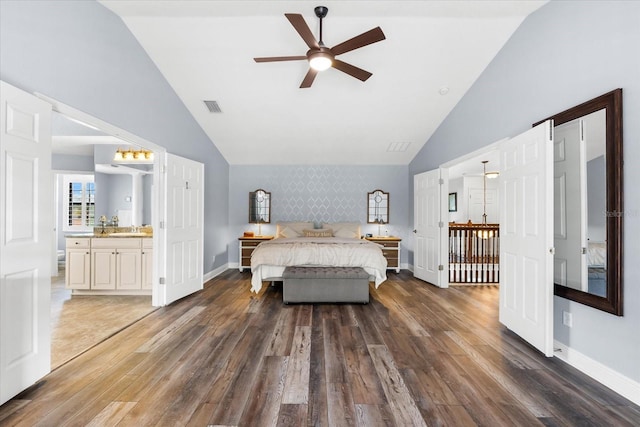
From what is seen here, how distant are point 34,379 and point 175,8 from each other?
3696 millimetres

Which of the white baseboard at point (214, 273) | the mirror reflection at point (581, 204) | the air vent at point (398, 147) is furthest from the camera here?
the air vent at point (398, 147)

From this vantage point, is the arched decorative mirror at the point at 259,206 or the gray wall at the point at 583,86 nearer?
the gray wall at the point at 583,86

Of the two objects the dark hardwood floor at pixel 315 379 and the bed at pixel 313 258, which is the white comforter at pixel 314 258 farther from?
the dark hardwood floor at pixel 315 379

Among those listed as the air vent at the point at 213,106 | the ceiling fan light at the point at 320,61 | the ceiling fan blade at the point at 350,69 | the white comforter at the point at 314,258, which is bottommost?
the white comforter at the point at 314,258

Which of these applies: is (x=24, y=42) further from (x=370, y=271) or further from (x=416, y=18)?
(x=370, y=271)

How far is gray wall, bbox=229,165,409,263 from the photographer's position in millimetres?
6996

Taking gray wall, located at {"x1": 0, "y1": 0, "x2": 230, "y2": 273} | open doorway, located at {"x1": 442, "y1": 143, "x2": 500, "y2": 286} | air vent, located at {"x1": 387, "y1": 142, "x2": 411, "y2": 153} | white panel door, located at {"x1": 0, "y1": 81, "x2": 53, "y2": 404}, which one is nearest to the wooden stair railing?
open doorway, located at {"x1": 442, "y1": 143, "x2": 500, "y2": 286}

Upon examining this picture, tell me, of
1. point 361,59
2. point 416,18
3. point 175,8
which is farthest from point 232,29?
point 416,18

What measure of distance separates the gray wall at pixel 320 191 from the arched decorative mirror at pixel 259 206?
100 millimetres

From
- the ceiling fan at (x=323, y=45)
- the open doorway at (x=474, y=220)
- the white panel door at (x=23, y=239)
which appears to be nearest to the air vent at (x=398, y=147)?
A: the open doorway at (x=474, y=220)

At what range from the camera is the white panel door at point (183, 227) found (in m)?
4.16

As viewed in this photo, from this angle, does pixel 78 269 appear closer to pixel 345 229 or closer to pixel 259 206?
pixel 259 206

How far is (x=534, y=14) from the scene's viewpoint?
10.1 feet

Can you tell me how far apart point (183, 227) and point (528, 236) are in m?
4.48
